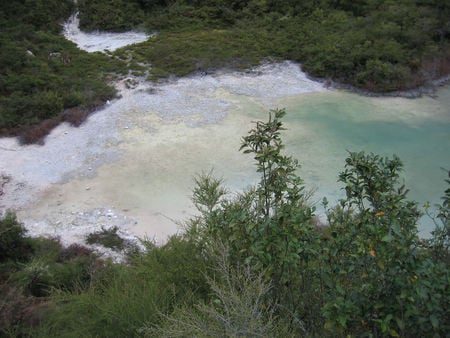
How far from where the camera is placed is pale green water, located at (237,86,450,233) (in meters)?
14.8

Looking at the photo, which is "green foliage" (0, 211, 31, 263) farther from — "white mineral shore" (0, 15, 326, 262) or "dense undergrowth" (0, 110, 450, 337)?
"dense undergrowth" (0, 110, 450, 337)

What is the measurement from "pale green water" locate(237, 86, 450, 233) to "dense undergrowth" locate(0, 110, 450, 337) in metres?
7.71

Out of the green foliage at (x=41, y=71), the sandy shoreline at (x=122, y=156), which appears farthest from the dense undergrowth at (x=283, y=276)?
the green foliage at (x=41, y=71)

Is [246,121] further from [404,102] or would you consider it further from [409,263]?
[409,263]

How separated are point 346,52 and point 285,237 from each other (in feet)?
62.3

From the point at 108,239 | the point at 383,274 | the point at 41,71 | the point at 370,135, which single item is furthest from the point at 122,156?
the point at 383,274

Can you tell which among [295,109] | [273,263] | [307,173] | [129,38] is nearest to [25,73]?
[129,38]

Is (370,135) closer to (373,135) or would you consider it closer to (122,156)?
(373,135)

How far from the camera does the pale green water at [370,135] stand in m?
14.8

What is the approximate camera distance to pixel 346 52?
74.7 feet

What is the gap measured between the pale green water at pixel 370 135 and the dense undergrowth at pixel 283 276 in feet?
25.3

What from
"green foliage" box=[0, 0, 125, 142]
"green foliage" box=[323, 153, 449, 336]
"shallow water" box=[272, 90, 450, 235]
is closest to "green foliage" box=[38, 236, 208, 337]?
"green foliage" box=[323, 153, 449, 336]

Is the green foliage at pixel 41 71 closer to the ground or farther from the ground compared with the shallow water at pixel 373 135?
farther from the ground

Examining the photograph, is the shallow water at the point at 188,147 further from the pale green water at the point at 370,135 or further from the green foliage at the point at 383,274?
the green foliage at the point at 383,274
